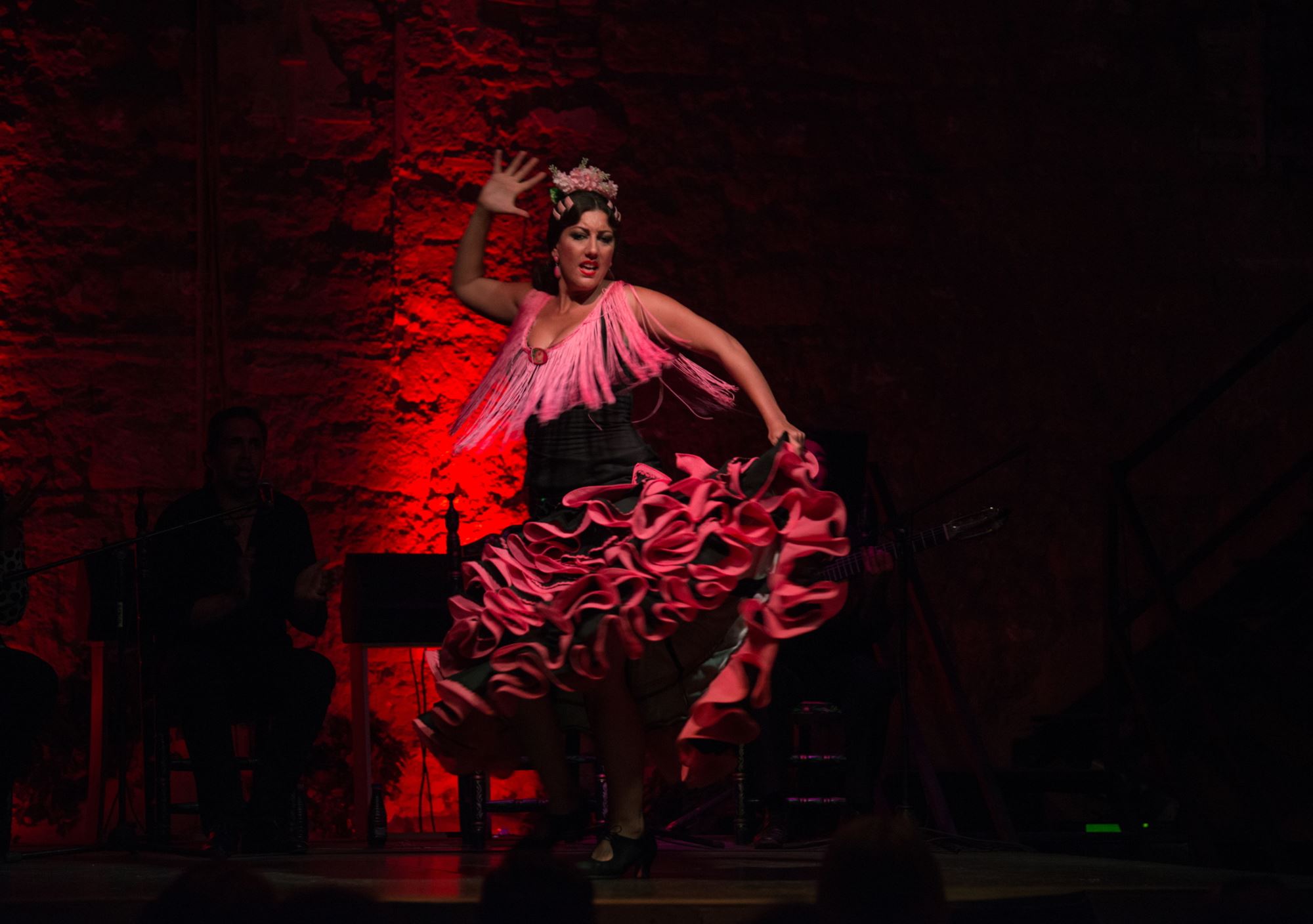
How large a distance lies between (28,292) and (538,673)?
128 inches

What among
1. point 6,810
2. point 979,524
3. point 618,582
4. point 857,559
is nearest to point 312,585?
point 6,810

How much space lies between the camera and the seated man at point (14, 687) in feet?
13.7

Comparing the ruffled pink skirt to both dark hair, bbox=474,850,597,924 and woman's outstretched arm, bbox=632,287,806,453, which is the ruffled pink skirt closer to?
woman's outstretched arm, bbox=632,287,806,453

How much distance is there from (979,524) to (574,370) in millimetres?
1463

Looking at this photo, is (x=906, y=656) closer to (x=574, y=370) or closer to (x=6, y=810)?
(x=574, y=370)

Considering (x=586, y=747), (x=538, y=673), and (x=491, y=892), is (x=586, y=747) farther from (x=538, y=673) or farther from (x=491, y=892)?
(x=491, y=892)

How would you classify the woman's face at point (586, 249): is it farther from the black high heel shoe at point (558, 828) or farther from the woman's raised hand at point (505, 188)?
the black high heel shoe at point (558, 828)

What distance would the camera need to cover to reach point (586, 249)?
381cm

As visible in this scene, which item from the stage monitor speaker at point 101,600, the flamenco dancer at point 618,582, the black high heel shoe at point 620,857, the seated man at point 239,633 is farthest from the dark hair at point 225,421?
the black high heel shoe at point 620,857

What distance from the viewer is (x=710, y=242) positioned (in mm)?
6094

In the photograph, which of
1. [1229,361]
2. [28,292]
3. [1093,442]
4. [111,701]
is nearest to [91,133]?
[28,292]

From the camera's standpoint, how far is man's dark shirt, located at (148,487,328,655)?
4.65 meters

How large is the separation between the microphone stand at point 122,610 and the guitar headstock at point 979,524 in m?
1.99

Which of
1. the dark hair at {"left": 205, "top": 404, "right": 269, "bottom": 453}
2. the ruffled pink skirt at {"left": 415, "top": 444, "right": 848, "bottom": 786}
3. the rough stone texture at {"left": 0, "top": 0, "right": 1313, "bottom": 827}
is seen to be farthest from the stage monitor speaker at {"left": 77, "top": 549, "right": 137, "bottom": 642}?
the ruffled pink skirt at {"left": 415, "top": 444, "right": 848, "bottom": 786}
